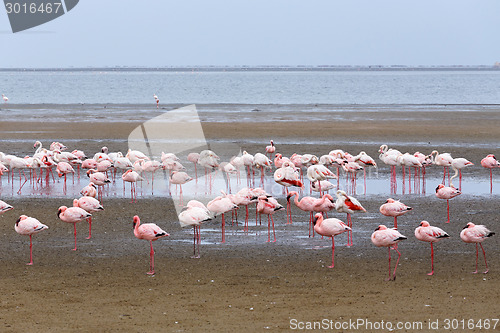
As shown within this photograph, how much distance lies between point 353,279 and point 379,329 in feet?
6.63

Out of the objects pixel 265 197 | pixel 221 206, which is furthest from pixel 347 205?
pixel 221 206

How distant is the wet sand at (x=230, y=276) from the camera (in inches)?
330

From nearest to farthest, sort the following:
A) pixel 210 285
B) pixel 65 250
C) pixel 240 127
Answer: pixel 210 285 → pixel 65 250 → pixel 240 127

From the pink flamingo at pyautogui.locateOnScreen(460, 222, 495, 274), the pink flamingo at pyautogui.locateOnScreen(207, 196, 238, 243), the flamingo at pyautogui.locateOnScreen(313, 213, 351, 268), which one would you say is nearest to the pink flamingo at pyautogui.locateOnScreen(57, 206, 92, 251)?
the pink flamingo at pyautogui.locateOnScreen(207, 196, 238, 243)

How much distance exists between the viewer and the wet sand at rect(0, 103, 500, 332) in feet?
27.5

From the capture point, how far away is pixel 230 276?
1009 centimetres

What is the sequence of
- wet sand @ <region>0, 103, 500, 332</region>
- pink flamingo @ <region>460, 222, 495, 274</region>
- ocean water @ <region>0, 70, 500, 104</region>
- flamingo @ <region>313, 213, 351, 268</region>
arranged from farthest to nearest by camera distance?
ocean water @ <region>0, 70, 500, 104</region> < flamingo @ <region>313, 213, 351, 268</region> < pink flamingo @ <region>460, 222, 495, 274</region> < wet sand @ <region>0, 103, 500, 332</region>

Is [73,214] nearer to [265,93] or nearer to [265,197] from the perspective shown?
[265,197]

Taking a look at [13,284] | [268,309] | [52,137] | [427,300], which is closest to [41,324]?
[13,284]

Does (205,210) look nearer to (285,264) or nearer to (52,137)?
(285,264)

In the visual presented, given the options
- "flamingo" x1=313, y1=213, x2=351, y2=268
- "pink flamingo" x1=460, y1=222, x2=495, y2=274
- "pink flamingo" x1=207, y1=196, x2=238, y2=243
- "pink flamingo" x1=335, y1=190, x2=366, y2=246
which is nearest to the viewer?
"pink flamingo" x1=460, y1=222, x2=495, y2=274

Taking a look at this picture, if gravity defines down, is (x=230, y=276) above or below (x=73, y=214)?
below

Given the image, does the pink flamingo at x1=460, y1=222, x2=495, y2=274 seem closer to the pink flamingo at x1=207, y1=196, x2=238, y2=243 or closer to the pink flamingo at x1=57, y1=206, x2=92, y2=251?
the pink flamingo at x1=207, y1=196, x2=238, y2=243

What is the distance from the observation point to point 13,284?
9781mm
